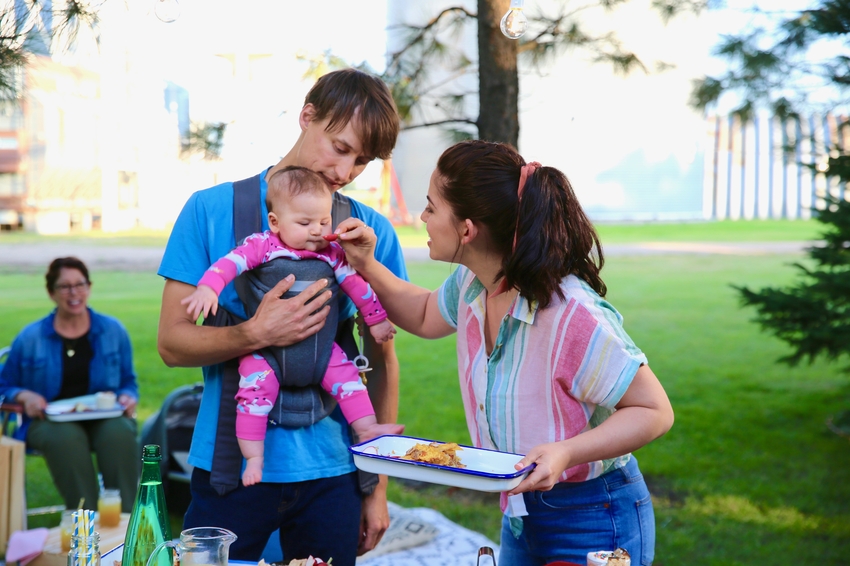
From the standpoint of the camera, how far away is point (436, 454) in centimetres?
154

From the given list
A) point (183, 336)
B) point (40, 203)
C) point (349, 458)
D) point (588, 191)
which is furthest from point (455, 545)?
point (588, 191)

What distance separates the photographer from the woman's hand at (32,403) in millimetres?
4305

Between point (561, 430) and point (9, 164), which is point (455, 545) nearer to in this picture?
point (561, 430)

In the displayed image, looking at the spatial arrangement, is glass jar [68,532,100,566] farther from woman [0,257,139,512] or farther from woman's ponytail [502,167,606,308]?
woman [0,257,139,512]

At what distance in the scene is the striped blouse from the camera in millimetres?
1535

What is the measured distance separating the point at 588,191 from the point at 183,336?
94.2ft

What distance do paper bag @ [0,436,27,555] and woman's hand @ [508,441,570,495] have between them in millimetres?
3383

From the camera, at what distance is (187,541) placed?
1.33 meters

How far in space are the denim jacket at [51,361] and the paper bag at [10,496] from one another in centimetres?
47

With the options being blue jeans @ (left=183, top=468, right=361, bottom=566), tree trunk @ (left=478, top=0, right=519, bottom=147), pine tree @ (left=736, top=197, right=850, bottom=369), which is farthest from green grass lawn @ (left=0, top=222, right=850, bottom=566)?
blue jeans @ (left=183, top=468, right=361, bottom=566)

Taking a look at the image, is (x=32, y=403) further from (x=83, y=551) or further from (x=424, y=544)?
(x=83, y=551)

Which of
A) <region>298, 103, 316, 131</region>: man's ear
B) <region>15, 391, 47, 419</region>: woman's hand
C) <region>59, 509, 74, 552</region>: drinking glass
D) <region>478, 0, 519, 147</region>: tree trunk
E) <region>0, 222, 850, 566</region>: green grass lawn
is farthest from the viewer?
<region>0, 222, 850, 566</region>: green grass lawn

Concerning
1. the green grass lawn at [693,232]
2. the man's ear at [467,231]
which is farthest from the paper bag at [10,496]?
the green grass lawn at [693,232]

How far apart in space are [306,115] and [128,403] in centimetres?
328
